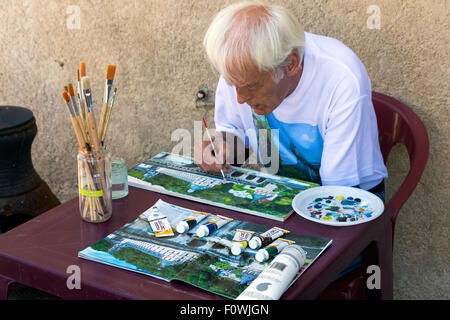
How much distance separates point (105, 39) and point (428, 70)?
1.73 m

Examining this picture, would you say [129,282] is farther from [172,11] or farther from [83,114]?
[172,11]

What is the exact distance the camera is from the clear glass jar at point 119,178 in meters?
1.83

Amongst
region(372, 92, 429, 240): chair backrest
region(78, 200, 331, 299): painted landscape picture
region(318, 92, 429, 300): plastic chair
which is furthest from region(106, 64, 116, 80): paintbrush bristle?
region(372, 92, 429, 240): chair backrest

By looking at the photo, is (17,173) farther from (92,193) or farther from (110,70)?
(110,70)

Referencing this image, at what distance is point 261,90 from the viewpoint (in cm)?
194

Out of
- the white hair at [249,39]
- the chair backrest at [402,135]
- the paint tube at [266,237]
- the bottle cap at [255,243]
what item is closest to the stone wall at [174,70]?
the chair backrest at [402,135]

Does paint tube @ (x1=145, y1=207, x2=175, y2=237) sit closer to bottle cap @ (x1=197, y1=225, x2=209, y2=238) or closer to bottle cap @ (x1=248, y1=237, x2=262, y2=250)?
bottle cap @ (x1=197, y1=225, x2=209, y2=238)

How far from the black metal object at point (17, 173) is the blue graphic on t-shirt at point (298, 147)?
1.31 metres

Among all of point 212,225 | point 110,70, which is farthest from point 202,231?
point 110,70

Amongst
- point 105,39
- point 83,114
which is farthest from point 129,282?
point 105,39

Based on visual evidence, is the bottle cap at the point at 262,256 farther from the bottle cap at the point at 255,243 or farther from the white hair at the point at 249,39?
the white hair at the point at 249,39

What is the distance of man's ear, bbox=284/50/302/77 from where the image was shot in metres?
1.93

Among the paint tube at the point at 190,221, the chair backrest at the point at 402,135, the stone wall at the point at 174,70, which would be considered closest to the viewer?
the paint tube at the point at 190,221

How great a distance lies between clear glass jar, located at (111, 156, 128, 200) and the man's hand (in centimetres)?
32
